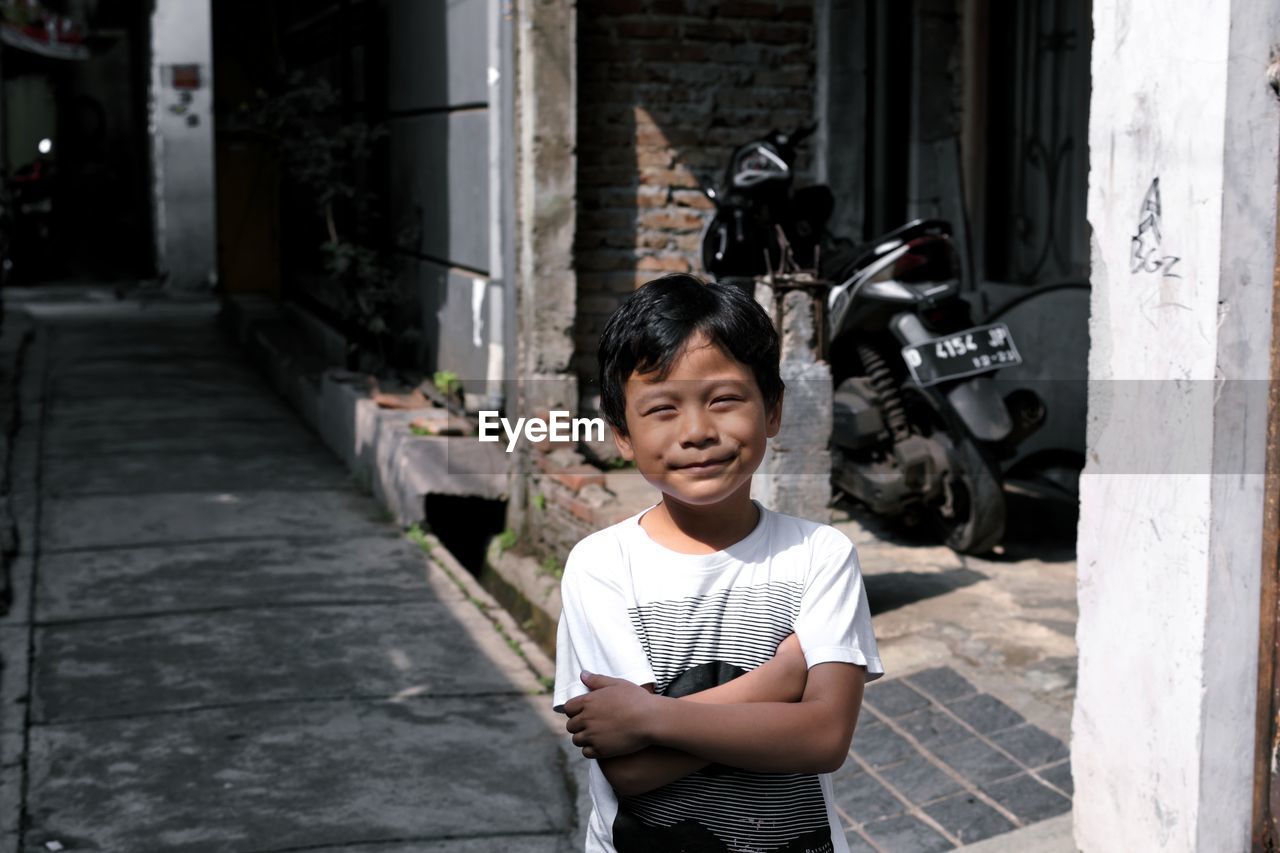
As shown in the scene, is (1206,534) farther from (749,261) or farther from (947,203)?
(947,203)

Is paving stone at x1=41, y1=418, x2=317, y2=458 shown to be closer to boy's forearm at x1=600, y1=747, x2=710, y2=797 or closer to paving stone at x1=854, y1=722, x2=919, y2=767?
paving stone at x1=854, y1=722, x2=919, y2=767

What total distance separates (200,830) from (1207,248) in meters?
2.83

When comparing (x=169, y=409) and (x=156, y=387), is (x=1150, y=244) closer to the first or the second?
(x=169, y=409)

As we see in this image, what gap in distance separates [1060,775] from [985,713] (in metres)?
0.35

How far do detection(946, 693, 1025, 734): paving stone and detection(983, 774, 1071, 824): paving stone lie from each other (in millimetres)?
253

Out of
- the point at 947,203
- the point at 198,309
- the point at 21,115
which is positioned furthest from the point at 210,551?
the point at 21,115

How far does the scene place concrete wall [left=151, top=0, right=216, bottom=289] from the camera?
18.8 meters

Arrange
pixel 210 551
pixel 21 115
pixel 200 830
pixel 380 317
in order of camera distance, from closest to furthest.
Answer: pixel 200 830 → pixel 210 551 → pixel 380 317 → pixel 21 115

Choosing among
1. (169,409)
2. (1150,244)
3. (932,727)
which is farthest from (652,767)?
(169,409)

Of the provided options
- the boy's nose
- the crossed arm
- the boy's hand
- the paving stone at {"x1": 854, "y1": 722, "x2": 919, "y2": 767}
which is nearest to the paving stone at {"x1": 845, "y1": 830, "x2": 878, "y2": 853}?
the paving stone at {"x1": 854, "y1": 722, "x2": 919, "y2": 767}

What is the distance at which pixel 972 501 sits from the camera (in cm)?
564

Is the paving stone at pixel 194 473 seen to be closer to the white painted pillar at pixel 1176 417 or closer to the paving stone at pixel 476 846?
the paving stone at pixel 476 846

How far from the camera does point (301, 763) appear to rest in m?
4.48

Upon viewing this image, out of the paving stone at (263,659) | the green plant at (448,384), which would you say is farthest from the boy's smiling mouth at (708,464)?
the green plant at (448,384)
